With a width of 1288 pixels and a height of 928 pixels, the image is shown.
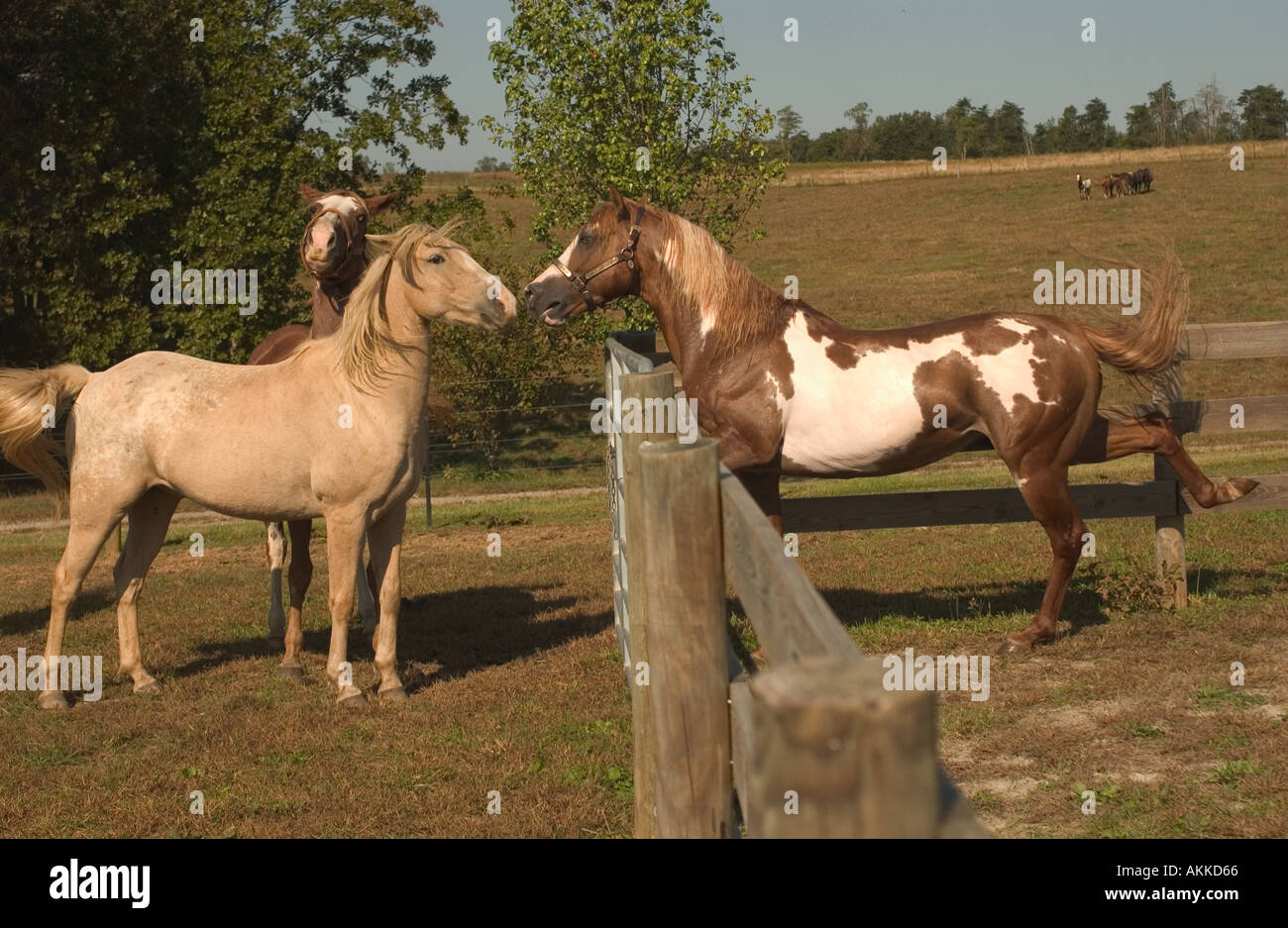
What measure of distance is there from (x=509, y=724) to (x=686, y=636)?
145 inches

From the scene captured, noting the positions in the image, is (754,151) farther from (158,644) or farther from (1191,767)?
(1191,767)

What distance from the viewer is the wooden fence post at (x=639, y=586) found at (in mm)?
4191

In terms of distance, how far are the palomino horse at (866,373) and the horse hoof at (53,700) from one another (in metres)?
3.69

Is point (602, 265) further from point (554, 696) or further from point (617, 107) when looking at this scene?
point (617, 107)

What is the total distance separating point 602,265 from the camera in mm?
7898

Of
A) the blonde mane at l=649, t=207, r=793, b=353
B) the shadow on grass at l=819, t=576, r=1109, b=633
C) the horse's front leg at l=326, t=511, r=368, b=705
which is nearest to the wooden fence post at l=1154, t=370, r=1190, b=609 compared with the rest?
the shadow on grass at l=819, t=576, r=1109, b=633

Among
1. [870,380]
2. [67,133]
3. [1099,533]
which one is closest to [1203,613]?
[870,380]

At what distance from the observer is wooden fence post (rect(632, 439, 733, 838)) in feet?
9.60

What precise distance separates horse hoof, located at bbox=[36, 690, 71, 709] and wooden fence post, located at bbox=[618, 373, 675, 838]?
3783 mm

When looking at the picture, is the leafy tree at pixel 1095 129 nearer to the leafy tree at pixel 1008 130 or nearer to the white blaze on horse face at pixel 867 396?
the leafy tree at pixel 1008 130

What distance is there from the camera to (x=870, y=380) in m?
7.46

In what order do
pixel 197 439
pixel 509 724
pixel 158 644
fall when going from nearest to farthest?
pixel 509 724 → pixel 197 439 → pixel 158 644

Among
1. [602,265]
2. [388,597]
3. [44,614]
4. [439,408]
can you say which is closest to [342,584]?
[388,597]

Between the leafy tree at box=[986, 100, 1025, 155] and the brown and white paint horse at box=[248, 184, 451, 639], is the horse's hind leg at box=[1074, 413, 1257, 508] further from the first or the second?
the leafy tree at box=[986, 100, 1025, 155]
